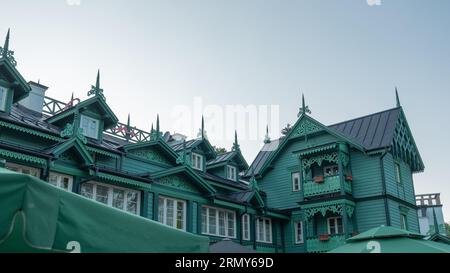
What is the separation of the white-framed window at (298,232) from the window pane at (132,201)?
1202 centimetres

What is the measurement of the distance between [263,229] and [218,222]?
14.5 feet

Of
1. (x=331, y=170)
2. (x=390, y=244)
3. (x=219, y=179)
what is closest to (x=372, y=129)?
(x=331, y=170)

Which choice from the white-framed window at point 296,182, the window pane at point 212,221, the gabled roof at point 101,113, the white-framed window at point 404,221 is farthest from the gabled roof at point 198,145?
the white-framed window at point 404,221

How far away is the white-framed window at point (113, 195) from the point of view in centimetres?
1767

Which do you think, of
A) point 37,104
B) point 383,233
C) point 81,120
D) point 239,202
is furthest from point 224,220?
point 383,233

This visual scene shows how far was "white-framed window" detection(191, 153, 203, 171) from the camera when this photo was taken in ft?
83.9

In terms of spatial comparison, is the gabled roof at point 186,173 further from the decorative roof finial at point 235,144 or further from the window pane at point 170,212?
the decorative roof finial at point 235,144

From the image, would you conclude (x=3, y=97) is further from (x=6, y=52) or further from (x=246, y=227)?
(x=246, y=227)

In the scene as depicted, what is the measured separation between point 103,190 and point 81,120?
327cm

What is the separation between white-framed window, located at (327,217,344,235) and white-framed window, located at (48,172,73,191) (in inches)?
607

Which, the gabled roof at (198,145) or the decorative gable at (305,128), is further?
the decorative gable at (305,128)

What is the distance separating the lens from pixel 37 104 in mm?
21859

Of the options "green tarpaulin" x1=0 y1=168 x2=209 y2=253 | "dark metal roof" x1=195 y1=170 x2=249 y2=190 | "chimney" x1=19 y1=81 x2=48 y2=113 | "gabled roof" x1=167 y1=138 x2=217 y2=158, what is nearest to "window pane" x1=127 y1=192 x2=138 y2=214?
"dark metal roof" x1=195 y1=170 x2=249 y2=190
